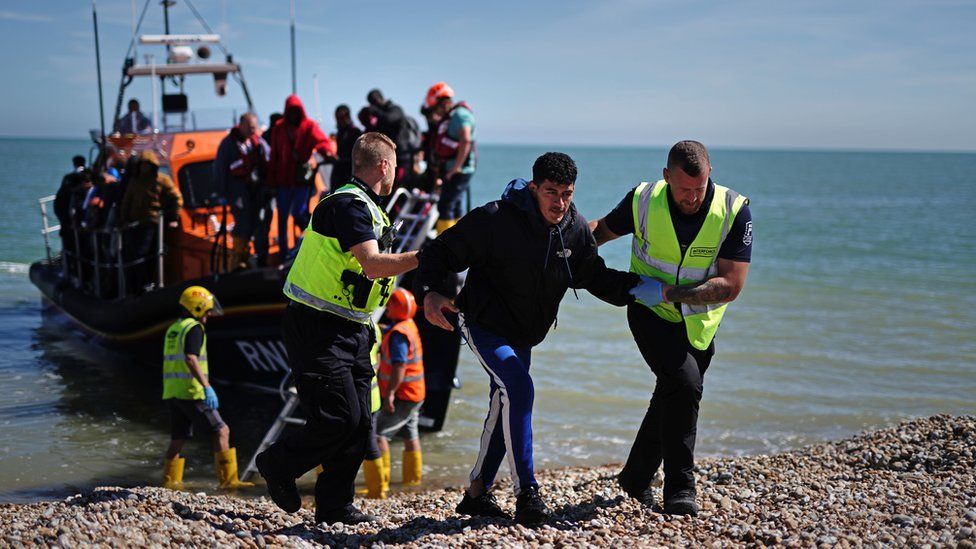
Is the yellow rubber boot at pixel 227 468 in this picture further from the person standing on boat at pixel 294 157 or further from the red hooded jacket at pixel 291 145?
the red hooded jacket at pixel 291 145

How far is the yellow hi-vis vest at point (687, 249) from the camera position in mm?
4539

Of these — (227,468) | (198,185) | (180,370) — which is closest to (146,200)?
(198,185)

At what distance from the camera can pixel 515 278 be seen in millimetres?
4363

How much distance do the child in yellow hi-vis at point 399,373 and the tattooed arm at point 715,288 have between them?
117 inches

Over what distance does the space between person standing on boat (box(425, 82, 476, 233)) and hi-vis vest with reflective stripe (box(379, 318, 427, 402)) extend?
1.95 metres

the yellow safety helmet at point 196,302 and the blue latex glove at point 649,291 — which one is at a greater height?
the blue latex glove at point 649,291

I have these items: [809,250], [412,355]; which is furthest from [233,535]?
[809,250]

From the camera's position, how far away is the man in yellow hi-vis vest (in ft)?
14.8

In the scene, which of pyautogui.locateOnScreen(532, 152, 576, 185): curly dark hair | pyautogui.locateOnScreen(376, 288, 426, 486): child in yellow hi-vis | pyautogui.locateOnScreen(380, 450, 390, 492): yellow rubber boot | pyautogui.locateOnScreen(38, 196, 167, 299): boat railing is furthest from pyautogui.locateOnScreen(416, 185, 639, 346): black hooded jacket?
pyautogui.locateOnScreen(38, 196, 167, 299): boat railing

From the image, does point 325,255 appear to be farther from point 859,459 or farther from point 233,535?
point 859,459

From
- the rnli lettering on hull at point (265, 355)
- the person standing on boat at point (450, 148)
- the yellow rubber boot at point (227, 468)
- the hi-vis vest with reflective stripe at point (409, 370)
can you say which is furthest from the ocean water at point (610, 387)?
the person standing on boat at point (450, 148)

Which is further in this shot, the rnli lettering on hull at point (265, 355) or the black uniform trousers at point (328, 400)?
the rnli lettering on hull at point (265, 355)

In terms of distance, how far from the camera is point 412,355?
7.16 metres

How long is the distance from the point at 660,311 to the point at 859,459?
2830mm
